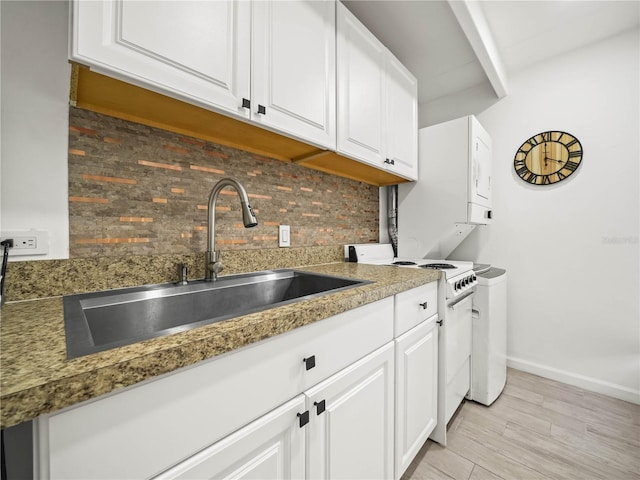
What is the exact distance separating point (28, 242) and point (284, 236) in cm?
101

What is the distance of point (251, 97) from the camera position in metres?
1.02

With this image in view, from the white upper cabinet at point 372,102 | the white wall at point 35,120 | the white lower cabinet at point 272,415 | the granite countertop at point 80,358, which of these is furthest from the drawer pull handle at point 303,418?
the white upper cabinet at point 372,102

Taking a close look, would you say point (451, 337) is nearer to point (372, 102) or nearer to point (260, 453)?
point (260, 453)

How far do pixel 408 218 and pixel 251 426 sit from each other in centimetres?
199

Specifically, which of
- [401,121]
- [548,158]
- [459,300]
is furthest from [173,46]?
[548,158]

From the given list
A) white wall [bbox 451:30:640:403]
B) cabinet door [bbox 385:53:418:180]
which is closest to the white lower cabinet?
cabinet door [bbox 385:53:418:180]

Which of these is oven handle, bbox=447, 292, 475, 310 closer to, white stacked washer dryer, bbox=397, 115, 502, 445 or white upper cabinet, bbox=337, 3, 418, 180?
white stacked washer dryer, bbox=397, 115, 502, 445

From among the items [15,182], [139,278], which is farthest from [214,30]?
[139,278]

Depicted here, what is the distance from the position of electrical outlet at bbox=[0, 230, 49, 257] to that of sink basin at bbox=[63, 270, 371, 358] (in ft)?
0.60

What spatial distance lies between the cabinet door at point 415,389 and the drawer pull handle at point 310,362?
50 centimetres

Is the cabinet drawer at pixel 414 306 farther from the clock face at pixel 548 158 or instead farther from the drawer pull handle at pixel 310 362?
the clock face at pixel 548 158

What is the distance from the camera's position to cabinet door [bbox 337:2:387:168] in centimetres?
139

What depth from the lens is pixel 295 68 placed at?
1.17 m

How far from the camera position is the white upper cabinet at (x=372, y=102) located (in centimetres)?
141
